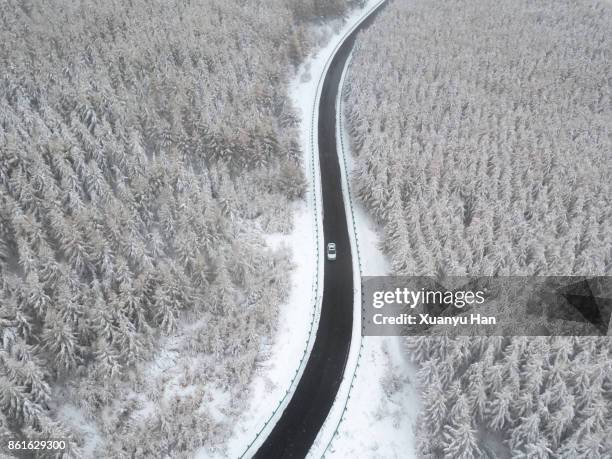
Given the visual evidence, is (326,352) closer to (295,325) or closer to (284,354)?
(284,354)

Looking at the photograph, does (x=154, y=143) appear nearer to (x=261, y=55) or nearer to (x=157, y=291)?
(x=157, y=291)

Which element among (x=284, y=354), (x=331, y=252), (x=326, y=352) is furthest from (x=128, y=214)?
(x=326, y=352)

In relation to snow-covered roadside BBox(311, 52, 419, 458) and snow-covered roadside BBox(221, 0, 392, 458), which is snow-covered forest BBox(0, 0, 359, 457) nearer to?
snow-covered roadside BBox(221, 0, 392, 458)

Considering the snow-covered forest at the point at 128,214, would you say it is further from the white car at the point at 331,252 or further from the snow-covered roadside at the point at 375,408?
the snow-covered roadside at the point at 375,408

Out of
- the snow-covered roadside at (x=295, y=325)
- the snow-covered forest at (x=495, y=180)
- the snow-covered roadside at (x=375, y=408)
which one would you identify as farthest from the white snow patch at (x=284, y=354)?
the snow-covered forest at (x=495, y=180)

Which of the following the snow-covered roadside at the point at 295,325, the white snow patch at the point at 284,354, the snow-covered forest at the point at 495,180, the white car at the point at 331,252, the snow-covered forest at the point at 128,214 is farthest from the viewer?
the white car at the point at 331,252

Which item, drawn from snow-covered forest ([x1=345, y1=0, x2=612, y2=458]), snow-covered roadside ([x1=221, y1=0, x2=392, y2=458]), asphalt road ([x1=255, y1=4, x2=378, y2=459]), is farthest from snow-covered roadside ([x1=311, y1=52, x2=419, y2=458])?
snow-covered roadside ([x1=221, y1=0, x2=392, y2=458])
